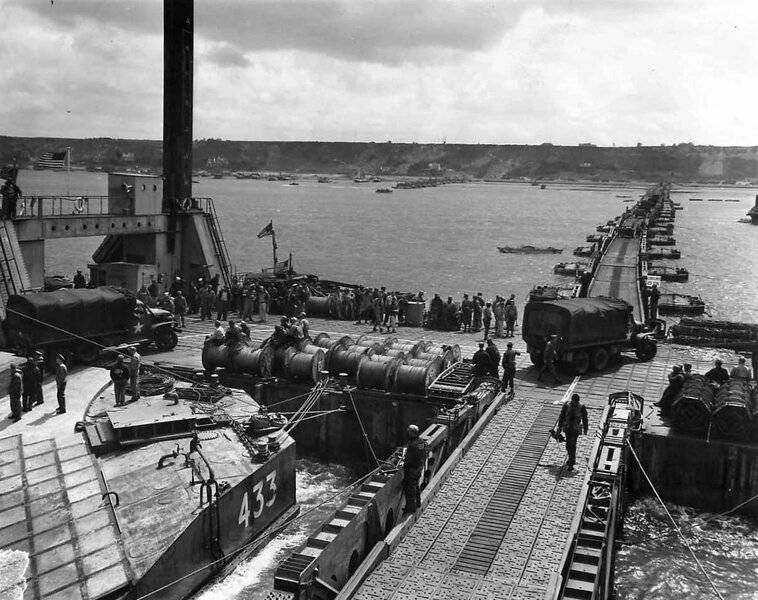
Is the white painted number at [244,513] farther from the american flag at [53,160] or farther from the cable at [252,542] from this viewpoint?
the american flag at [53,160]

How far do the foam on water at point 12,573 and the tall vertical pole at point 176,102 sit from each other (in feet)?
84.3

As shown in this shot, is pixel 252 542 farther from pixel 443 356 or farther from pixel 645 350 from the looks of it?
pixel 645 350

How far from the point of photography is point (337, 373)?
972 inches

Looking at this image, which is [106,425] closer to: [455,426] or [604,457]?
[455,426]

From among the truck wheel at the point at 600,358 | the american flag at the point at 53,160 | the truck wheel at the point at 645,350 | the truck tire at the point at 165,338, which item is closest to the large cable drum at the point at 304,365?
the truck tire at the point at 165,338

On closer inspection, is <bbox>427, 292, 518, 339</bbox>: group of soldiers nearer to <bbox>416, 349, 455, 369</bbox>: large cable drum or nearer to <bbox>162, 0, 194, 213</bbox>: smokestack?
<bbox>416, 349, 455, 369</bbox>: large cable drum

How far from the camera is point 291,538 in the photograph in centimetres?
1939

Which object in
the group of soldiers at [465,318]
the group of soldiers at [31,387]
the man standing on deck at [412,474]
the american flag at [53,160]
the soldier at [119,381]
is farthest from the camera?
the american flag at [53,160]

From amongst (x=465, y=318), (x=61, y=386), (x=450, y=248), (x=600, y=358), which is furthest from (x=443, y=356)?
(x=450, y=248)

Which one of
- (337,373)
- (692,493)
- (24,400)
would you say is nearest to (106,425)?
(24,400)

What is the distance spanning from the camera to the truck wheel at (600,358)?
26562 mm

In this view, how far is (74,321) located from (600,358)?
16.4 meters

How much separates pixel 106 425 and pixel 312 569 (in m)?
8.35

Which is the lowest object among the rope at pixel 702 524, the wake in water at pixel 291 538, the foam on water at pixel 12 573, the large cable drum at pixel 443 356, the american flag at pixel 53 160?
the wake in water at pixel 291 538
